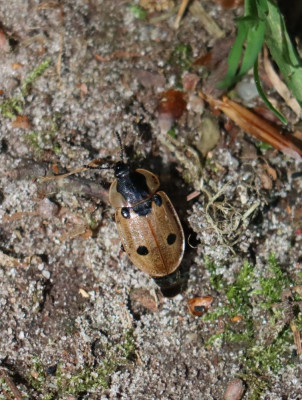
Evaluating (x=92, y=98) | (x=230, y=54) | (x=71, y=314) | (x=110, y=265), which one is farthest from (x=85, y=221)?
(x=230, y=54)

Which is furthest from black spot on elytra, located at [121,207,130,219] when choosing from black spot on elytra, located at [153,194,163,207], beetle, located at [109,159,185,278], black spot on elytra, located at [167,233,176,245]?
black spot on elytra, located at [167,233,176,245]

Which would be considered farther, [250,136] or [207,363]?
[250,136]

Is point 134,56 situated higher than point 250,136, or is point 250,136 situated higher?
point 134,56

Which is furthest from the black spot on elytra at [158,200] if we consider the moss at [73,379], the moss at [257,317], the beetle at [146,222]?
the moss at [73,379]

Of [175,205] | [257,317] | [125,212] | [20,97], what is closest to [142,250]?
[125,212]

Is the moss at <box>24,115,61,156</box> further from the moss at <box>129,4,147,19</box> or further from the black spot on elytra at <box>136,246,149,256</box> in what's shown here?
the moss at <box>129,4,147,19</box>

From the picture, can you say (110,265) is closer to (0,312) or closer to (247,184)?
(0,312)
